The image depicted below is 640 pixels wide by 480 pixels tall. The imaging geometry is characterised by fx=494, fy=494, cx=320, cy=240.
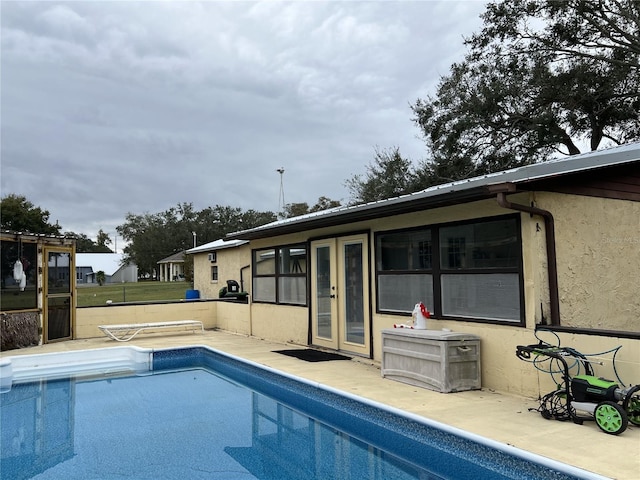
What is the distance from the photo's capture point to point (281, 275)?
10594 millimetres

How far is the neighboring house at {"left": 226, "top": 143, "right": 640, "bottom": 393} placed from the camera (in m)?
5.41

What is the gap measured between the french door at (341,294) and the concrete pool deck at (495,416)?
0.58 metres

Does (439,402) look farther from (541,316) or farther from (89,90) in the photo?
(89,90)

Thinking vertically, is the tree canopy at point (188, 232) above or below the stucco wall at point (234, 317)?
above

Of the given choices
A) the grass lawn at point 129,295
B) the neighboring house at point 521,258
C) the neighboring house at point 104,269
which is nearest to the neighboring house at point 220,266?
the grass lawn at point 129,295

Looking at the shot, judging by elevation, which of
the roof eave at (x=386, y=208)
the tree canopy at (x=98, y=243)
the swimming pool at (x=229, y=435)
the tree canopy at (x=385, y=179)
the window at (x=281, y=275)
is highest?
the tree canopy at (x=98, y=243)

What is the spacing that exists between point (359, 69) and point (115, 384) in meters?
11.5

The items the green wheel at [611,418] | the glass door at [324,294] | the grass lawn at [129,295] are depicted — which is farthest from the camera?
the grass lawn at [129,295]

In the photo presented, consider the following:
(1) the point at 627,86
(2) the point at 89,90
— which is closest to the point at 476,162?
(1) the point at 627,86

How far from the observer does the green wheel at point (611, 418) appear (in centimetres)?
412

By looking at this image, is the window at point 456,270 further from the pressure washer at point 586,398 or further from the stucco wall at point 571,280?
the pressure washer at point 586,398

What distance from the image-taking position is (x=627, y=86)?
15.8m

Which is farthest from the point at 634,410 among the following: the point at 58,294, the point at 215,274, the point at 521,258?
the point at 215,274

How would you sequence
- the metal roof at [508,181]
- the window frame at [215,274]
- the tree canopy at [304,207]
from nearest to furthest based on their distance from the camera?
the metal roof at [508,181] < the window frame at [215,274] < the tree canopy at [304,207]
